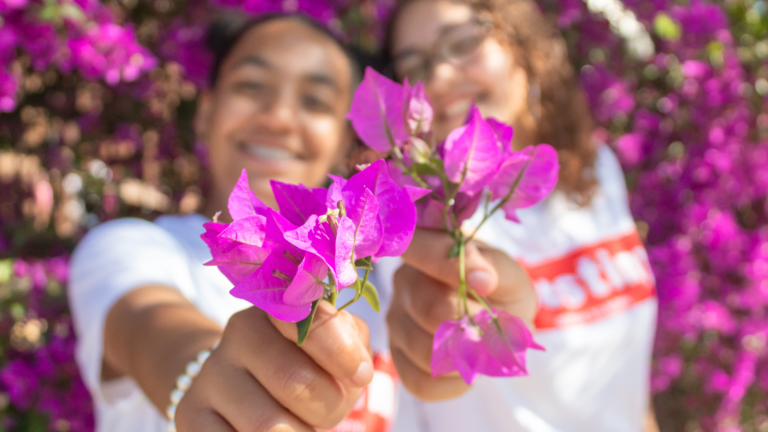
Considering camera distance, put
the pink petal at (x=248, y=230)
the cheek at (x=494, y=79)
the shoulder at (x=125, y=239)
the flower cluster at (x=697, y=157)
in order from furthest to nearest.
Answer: the flower cluster at (x=697, y=157) < the cheek at (x=494, y=79) < the shoulder at (x=125, y=239) < the pink petal at (x=248, y=230)

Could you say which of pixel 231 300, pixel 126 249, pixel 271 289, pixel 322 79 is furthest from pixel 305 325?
pixel 322 79

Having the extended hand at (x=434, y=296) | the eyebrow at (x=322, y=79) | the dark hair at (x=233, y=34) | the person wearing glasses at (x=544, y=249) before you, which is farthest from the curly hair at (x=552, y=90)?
the extended hand at (x=434, y=296)

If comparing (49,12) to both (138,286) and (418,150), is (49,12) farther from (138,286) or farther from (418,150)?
(418,150)

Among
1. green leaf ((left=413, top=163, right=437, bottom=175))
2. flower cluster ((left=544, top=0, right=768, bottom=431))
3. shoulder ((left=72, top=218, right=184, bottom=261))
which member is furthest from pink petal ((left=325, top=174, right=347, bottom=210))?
flower cluster ((left=544, top=0, right=768, bottom=431))

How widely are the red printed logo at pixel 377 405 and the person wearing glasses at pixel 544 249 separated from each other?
97 millimetres

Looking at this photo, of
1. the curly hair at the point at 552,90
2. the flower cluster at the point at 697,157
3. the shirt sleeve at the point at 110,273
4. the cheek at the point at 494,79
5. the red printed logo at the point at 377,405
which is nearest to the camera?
the shirt sleeve at the point at 110,273

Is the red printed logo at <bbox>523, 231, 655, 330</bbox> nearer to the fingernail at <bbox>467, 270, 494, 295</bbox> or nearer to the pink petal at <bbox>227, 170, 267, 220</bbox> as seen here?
the fingernail at <bbox>467, 270, 494, 295</bbox>

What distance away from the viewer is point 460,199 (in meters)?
0.39

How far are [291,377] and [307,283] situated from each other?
11cm

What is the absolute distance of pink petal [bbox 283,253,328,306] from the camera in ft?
0.85

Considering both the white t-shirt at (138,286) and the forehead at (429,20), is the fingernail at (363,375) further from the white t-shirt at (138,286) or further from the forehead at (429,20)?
the forehead at (429,20)

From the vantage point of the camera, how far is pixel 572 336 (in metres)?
1.25

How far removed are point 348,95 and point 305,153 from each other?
0.77 feet

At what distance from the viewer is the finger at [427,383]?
501 millimetres
